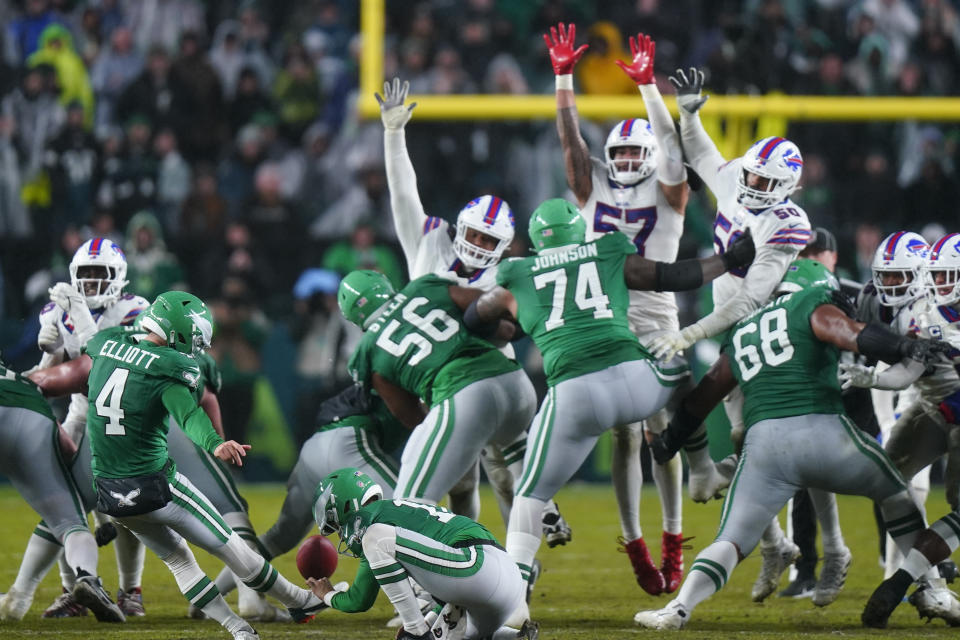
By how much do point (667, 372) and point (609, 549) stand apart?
327 centimetres

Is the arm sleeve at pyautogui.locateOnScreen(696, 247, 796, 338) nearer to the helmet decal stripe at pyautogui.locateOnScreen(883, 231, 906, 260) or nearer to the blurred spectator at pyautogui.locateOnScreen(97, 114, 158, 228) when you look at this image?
the helmet decal stripe at pyautogui.locateOnScreen(883, 231, 906, 260)

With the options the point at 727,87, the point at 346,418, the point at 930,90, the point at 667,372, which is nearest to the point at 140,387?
the point at 346,418

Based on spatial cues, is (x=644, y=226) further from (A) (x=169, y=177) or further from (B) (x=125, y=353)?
(A) (x=169, y=177)

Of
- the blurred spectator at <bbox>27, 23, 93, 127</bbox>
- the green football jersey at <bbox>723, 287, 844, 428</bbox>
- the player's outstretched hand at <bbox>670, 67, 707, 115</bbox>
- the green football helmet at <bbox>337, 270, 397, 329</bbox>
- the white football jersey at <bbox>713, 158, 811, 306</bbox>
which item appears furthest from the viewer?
the blurred spectator at <bbox>27, 23, 93, 127</bbox>

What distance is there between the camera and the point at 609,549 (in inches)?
384

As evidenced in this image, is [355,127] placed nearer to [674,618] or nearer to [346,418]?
[346,418]

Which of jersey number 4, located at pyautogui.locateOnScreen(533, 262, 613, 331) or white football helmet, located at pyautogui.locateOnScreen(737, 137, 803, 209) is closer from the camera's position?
jersey number 4, located at pyautogui.locateOnScreen(533, 262, 613, 331)

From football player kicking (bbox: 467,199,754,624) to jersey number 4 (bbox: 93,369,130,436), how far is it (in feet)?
5.76

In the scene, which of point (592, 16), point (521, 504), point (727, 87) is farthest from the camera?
point (592, 16)

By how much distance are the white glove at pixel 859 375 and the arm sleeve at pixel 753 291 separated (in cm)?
57

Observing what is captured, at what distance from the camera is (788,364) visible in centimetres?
634

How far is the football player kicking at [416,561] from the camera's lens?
5.47m

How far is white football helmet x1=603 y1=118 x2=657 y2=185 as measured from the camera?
7.61 metres

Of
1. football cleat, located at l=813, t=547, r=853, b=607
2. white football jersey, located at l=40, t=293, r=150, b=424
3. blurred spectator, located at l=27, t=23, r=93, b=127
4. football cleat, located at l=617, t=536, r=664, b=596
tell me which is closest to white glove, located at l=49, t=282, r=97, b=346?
white football jersey, located at l=40, t=293, r=150, b=424
